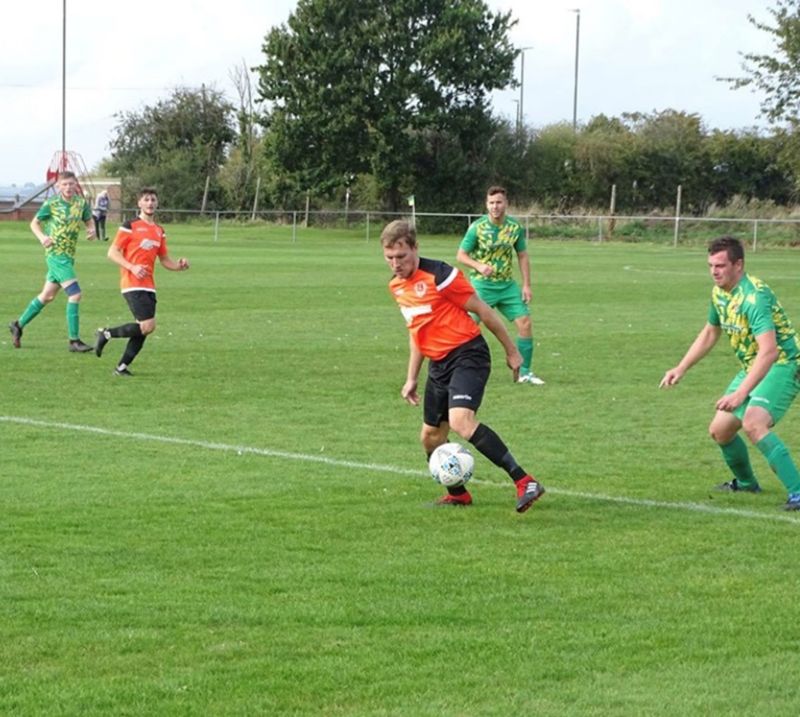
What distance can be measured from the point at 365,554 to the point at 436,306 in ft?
6.25

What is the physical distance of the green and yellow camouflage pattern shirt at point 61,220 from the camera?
17.9m

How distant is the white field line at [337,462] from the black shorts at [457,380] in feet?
2.90

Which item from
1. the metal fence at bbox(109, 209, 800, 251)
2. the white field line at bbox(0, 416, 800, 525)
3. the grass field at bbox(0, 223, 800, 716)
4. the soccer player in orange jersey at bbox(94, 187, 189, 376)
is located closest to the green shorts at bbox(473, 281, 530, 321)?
the grass field at bbox(0, 223, 800, 716)

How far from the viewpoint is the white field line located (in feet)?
29.4

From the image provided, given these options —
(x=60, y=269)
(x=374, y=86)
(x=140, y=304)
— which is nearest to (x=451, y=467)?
(x=140, y=304)

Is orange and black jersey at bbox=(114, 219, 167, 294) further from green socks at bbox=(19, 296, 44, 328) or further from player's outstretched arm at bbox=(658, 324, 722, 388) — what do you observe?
player's outstretched arm at bbox=(658, 324, 722, 388)

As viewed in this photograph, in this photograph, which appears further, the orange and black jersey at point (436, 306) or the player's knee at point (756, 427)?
the orange and black jersey at point (436, 306)

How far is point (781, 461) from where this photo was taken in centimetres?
896

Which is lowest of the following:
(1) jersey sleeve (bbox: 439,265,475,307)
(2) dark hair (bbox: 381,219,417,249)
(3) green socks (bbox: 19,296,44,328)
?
(3) green socks (bbox: 19,296,44,328)

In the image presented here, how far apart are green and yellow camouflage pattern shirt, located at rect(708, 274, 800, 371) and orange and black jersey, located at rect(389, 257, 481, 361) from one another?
146 cm

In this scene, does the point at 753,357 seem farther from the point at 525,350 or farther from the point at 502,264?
the point at 502,264

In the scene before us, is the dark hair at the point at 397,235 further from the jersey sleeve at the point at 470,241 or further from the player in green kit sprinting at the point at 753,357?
the jersey sleeve at the point at 470,241

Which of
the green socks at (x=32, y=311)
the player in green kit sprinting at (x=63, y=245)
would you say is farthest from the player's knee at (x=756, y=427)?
the green socks at (x=32, y=311)

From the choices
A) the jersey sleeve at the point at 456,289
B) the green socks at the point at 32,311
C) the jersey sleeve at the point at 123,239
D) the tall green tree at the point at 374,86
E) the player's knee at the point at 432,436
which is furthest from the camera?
the tall green tree at the point at 374,86
